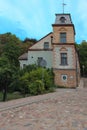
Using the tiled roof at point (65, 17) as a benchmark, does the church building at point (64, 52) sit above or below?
below

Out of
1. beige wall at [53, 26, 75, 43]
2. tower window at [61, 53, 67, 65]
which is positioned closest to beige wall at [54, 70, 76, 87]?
tower window at [61, 53, 67, 65]

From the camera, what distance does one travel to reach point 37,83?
22.3m

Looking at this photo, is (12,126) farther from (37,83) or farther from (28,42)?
(28,42)

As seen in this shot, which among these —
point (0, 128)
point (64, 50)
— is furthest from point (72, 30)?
point (0, 128)

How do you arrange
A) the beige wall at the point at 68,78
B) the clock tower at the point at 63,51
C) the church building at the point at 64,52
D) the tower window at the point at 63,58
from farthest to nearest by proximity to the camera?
the tower window at the point at 63,58
the clock tower at the point at 63,51
the church building at the point at 64,52
the beige wall at the point at 68,78

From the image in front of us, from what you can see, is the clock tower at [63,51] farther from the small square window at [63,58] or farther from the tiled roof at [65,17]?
the tiled roof at [65,17]

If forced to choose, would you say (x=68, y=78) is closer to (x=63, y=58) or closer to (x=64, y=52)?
(x=63, y=58)

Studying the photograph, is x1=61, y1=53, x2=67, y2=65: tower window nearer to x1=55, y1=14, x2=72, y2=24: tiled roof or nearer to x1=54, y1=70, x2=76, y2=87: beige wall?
x1=54, y1=70, x2=76, y2=87: beige wall

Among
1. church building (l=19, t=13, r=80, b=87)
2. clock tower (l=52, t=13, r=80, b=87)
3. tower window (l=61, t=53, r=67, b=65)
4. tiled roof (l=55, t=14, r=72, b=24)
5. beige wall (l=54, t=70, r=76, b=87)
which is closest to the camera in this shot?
beige wall (l=54, t=70, r=76, b=87)

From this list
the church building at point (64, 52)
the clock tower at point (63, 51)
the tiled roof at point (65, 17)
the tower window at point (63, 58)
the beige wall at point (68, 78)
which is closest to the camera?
the beige wall at point (68, 78)

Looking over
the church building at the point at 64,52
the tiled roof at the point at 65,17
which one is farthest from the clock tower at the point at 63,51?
the tiled roof at the point at 65,17

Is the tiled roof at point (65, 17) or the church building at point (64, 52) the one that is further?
the tiled roof at point (65, 17)

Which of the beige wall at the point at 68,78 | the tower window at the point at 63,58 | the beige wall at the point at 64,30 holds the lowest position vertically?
the beige wall at the point at 68,78

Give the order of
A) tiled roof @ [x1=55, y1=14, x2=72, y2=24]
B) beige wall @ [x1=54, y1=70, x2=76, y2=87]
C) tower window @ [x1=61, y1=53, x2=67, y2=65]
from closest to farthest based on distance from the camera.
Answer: beige wall @ [x1=54, y1=70, x2=76, y2=87], tower window @ [x1=61, y1=53, x2=67, y2=65], tiled roof @ [x1=55, y1=14, x2=72, y2=24]
